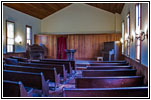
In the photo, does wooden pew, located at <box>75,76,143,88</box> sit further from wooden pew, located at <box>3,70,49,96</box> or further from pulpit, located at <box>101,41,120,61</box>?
pulpit, located at <box>101,41,120,61</box>

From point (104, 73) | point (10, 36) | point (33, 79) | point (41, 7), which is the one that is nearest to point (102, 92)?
point (33, 79)

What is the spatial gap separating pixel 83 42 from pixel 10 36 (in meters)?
4.73

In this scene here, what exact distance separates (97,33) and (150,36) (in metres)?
7.72

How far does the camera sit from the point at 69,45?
1079 cm

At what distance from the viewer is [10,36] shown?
8156 millimetres

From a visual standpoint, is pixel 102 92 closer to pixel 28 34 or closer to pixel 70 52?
pixel 70 52

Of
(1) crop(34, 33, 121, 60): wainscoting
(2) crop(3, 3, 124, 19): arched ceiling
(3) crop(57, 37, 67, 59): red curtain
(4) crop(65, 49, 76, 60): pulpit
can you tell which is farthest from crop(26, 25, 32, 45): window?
(4) crop(65, 49, 76, 60): pulpit

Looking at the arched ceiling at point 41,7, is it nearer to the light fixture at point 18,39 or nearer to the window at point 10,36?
the window at point 10,36

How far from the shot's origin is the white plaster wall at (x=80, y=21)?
10.8m

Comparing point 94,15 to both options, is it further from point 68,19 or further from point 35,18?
point 35,18

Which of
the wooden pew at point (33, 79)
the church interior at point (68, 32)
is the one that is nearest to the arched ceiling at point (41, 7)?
the church interior at point (68, 32)

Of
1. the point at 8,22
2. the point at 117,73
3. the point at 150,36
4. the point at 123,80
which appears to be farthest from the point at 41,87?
the point at 8,22

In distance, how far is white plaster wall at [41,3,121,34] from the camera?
10805 mm

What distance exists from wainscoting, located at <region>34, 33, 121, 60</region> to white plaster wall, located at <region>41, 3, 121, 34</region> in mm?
688
